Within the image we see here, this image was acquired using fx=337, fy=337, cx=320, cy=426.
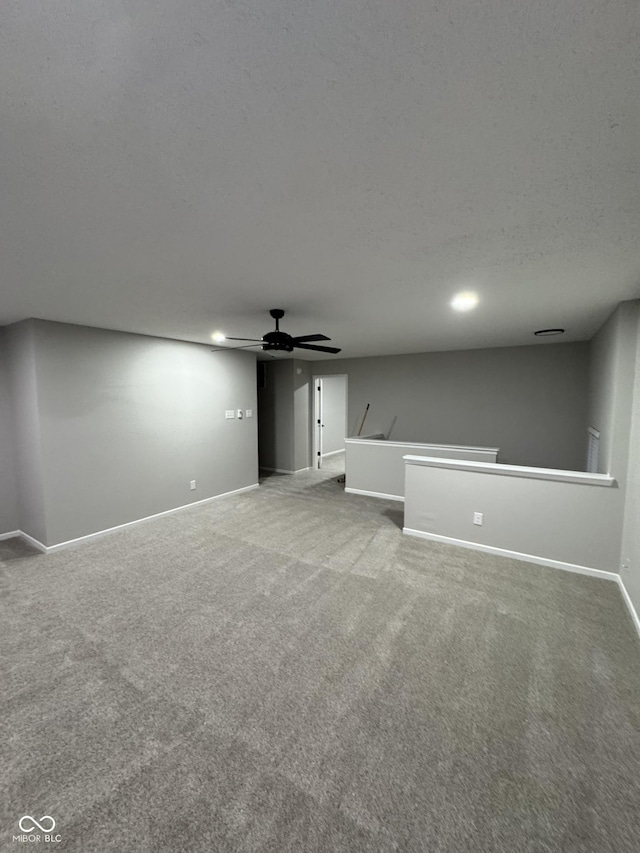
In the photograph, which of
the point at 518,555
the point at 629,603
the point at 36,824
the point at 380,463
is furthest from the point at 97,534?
the point at 629,603

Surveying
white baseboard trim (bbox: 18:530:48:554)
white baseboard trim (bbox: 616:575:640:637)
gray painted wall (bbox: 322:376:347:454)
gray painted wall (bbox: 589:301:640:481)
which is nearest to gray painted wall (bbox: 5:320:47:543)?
white baseboard trim (bbox: 18:530:48:554)

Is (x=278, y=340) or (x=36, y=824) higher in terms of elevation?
(x=278, y=340)

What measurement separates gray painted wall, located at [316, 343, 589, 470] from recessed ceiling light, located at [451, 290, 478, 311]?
279cm

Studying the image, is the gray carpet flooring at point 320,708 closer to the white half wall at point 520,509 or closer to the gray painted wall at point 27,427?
the white half wall at point 520,509

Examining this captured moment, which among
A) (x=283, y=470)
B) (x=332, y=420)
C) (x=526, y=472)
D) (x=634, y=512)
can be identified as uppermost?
(x=332, y=420)

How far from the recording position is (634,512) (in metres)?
2.56

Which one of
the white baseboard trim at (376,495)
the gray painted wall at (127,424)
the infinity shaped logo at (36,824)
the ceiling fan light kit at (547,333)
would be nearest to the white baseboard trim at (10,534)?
the gray painted wall at (127,424)

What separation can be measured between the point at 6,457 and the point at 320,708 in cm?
436

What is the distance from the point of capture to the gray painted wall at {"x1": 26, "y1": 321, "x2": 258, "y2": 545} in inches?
139

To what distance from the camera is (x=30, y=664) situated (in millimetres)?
2021

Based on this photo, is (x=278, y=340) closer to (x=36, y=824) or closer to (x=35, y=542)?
(x=36, y=824)

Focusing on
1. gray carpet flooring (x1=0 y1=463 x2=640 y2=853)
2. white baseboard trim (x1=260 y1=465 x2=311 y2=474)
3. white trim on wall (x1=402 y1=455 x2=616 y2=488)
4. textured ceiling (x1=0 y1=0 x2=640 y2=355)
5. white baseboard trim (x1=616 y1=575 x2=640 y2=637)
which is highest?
textured ceiling (x1=0 y1=0 x2=640 y2=355)

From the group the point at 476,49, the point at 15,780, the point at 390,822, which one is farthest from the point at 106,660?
the point at 476,49

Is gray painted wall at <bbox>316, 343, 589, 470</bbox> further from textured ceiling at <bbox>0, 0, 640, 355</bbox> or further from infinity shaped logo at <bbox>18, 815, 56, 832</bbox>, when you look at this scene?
infinity shaped logo at <bbox>18, 815, 56, 832</bbox>
